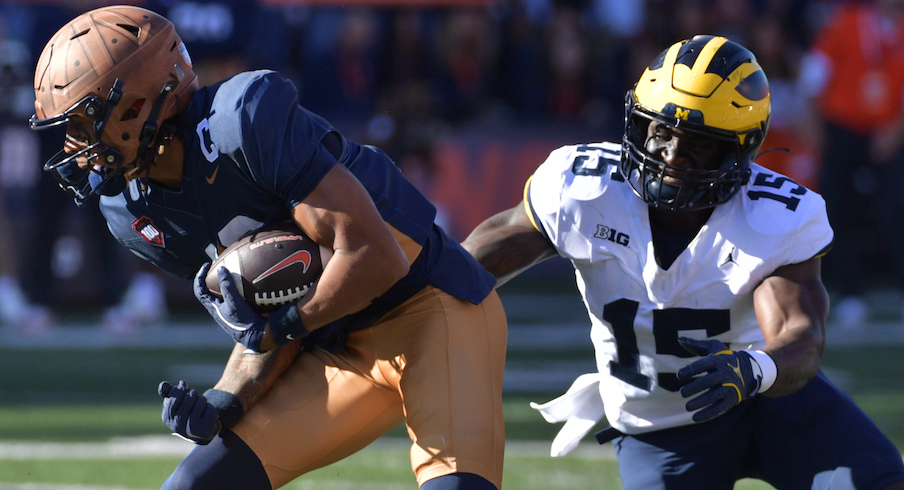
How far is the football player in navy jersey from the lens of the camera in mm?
2582

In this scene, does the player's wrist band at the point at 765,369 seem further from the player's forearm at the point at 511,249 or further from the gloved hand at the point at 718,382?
the player's forearm at the point at 511,249

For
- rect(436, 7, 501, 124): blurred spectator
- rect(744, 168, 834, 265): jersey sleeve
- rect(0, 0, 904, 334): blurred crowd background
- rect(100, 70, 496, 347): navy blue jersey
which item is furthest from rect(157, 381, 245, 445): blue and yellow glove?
rect(436, 7, 501, 124): blurred spectator

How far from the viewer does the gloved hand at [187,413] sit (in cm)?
271

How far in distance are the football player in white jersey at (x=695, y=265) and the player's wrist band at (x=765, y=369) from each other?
0.63ft

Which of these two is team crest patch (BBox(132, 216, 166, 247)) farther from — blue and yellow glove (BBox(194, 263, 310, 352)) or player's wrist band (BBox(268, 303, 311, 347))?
player's wrist band (BBox(268, 303, 311, 347))

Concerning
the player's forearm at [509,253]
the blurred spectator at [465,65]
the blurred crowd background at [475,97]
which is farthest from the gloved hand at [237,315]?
the blurred spectator at [465,65]

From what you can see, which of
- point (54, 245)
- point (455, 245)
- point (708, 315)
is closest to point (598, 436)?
point (708, 315)

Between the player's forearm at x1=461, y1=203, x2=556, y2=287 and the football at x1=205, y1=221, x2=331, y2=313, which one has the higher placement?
the football at x1=205, y1=221, x2=331, y2=313

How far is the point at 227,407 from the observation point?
2.81 meters

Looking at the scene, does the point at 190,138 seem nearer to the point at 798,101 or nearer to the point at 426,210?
the point at 426,210

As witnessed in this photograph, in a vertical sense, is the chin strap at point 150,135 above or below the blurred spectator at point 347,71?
above

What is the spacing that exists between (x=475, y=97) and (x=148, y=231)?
680cm

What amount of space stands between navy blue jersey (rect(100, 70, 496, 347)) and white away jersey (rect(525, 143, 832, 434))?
293 mm

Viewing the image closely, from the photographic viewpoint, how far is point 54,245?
7.38 m
